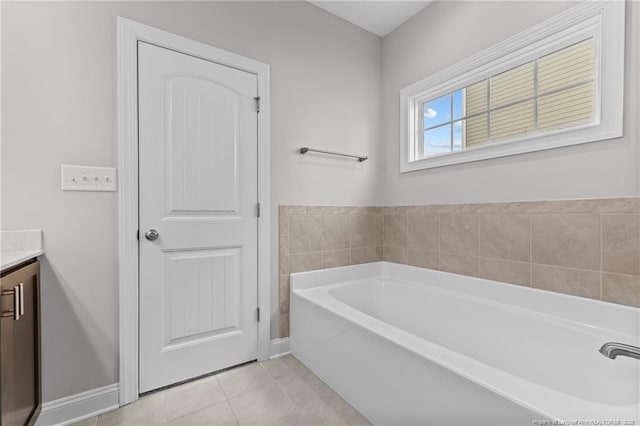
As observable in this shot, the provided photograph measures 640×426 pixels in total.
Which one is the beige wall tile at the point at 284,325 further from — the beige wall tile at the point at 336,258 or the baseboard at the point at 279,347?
the beige wall tile at the point at 336,258

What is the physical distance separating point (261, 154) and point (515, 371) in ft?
6.46

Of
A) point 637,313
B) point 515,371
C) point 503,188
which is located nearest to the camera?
point 637,313

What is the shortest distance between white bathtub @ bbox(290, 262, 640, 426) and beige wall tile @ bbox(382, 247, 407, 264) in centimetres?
21

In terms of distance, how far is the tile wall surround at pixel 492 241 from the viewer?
1390 millimetres

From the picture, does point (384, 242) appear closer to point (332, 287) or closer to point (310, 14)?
point (332, 287)

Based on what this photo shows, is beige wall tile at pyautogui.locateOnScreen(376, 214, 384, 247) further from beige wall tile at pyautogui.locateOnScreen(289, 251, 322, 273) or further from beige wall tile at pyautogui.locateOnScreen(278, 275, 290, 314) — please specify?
beige wall tile at pyautogui.locateOnScreen(278, 275, 290, 314)

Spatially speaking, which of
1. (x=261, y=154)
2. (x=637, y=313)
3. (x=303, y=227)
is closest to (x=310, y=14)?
(x=261, y=154)

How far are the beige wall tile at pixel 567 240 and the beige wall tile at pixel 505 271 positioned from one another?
94 millimetres

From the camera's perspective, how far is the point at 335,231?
2.36 metres

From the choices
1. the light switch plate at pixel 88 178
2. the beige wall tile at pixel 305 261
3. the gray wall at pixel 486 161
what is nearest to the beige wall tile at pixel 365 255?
the beige wall tile at pixel 305 261

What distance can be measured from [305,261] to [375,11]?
212cm

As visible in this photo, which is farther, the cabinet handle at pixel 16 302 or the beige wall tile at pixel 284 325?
the beige wall tile at pixel 284 325

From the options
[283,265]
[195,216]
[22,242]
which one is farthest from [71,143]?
[283,265]

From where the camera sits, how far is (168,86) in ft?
5.52
